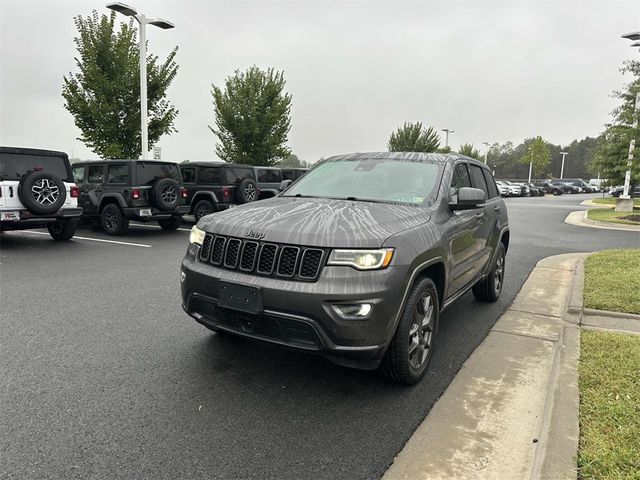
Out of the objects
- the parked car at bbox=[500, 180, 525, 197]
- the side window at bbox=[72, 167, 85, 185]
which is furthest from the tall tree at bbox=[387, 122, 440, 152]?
the side window at bbox=[72, 167, 85, 185]

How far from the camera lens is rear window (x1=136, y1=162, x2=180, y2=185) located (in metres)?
10.9

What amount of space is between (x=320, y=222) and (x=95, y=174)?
33.3 feet

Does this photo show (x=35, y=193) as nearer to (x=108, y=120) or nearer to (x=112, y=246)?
(x=112, y=246)

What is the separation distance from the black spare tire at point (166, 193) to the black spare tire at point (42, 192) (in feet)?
6.84

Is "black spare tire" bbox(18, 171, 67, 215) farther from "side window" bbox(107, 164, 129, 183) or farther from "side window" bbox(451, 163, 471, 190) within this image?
"side window" bbox(451, 163, 471, 190)

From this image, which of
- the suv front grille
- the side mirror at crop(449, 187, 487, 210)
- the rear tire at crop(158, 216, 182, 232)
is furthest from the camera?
the rear tire at crop(158, 216, 182, 232)

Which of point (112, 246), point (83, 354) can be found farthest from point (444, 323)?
point (112, 246)

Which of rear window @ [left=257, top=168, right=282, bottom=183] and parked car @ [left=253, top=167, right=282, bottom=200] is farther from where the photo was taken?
rear window @ [left=257, top=168, right=282, bottom=183]

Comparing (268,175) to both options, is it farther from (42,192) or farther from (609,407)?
(609,407)

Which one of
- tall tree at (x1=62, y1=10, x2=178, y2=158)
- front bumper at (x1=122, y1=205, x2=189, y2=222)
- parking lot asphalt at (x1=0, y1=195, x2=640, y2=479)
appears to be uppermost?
tall tree at (x1=62, y1=10, x2=178, y2=158)

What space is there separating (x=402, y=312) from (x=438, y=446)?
2.75ft

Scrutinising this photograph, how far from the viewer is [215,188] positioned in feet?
42.9

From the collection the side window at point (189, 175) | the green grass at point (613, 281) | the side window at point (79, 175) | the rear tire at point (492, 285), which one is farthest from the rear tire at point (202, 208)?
the green grass at point (613, 281)

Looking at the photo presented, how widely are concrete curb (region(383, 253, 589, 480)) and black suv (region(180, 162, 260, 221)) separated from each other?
9529 mm
